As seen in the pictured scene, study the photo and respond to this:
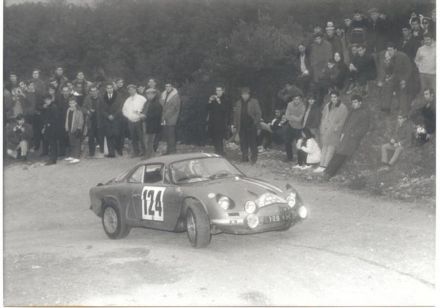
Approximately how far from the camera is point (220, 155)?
44.9ft

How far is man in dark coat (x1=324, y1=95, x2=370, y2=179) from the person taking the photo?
590 inches

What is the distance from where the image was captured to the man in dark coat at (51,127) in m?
17.6

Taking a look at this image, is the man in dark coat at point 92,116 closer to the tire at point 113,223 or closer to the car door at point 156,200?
the tire at point 113,223

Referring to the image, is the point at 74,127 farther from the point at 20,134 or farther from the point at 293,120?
the point at 293,120

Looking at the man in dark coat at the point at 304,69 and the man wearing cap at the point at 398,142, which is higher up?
the man in dark coat at the point at 304,69

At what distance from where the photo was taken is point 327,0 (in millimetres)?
15984

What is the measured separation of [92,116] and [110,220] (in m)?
7.04

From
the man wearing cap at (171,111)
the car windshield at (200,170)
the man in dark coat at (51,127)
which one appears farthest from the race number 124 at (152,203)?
the man in dark coat at (51,127)

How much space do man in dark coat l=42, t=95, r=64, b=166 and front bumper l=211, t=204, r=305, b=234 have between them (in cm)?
830

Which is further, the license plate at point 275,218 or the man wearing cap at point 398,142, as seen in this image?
the man wearing cap at point 398,142

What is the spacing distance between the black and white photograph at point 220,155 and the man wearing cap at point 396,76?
0.04m

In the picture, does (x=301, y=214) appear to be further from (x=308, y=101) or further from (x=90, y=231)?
(x=308, y=101)

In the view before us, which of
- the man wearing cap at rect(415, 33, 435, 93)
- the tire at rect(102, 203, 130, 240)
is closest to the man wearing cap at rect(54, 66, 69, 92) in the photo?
the tire at rect(102, 203, 130, 240)

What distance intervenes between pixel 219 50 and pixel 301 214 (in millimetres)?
10719
